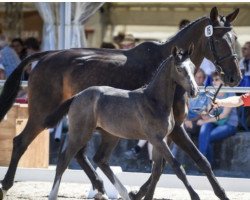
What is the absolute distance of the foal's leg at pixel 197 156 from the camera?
23.9 feet

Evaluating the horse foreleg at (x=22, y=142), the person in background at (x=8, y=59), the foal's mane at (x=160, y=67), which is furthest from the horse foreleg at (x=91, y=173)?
the person in background at (x=8, y=59)

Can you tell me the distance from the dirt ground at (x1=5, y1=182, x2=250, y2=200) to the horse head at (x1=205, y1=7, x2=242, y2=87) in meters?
1.72

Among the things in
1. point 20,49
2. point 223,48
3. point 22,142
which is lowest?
point 22,142

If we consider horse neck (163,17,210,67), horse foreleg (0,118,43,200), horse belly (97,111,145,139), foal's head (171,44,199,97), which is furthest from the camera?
horse foreleg (0,118,43,200)

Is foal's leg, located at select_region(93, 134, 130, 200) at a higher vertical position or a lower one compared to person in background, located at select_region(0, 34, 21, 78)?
lower

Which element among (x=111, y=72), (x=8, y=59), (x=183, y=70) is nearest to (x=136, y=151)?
(x=8, y=59)

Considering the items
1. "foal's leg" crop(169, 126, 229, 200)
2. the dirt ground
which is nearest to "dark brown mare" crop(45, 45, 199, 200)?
"foal's leg" crop(169, 126, 229, 200)

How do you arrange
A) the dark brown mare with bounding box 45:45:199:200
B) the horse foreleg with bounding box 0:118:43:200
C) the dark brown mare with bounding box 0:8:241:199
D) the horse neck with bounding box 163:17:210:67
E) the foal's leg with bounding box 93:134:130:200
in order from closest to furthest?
1. the dark brown mare with bounding box 45:45:199:200
2. the dark brown mare with bounding box 0:8:241:199
3. the horse neck with bounding box 163:17:210:67
4. the foal's leg with bounding box 93:134:130:200
5. the horse foreleg with bounding box 0:118:43:200

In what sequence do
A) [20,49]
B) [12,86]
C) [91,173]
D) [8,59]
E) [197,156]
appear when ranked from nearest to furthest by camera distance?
1. [197,156]
2. [91,173]
3. [12,86]
4. [8,59]
5. [20,49]

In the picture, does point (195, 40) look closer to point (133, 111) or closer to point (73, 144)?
point (133, 111)

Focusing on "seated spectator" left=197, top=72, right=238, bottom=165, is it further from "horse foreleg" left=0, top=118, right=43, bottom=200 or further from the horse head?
the horse head

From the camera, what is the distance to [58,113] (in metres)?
7.68

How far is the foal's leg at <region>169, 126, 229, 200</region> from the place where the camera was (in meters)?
7.28

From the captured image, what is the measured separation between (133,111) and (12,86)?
2.01m
